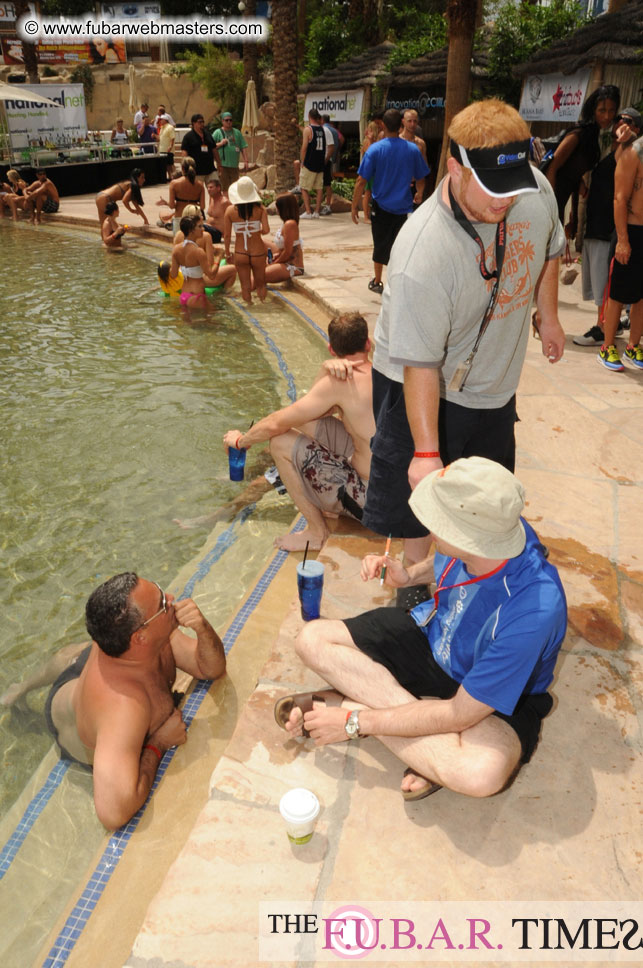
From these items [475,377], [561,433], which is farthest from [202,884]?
[561,433]

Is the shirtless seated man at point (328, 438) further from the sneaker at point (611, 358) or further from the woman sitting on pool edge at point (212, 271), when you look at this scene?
the woman sitting on pool edge at point (212, 271)

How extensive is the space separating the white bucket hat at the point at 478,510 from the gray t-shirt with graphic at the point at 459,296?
0.53 metres

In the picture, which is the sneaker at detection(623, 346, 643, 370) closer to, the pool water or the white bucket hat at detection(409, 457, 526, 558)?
the pool water

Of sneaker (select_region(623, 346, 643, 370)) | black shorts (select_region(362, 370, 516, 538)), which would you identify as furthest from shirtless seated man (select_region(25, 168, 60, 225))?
black shorts (select_region(362, 370, 516, 538))

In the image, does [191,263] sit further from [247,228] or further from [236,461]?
[236,461]

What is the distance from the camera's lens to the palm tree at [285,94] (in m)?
15.1

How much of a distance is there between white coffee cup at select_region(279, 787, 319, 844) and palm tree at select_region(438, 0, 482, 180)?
11068 mm

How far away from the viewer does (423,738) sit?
2.51m

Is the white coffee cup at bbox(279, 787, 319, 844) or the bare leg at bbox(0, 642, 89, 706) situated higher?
the white coffee cup at bbox(279, 787, 319, 844)

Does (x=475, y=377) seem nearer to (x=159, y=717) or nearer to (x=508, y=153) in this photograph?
(x=508, y=153)

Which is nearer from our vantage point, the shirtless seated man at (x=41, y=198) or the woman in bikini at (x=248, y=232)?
the woman in bikini at (x=248, y=232)

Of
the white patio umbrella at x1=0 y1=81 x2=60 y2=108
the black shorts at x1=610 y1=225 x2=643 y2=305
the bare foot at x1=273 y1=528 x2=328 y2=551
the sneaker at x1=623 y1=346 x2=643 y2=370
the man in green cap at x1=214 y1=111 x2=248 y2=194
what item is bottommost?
the bare foot at x1=273 y1=528 x2=328 y2=551

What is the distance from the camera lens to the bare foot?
4348 millimetres

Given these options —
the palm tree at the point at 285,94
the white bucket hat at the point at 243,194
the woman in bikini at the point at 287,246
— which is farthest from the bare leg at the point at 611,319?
the palm tree at the point at 285,94
